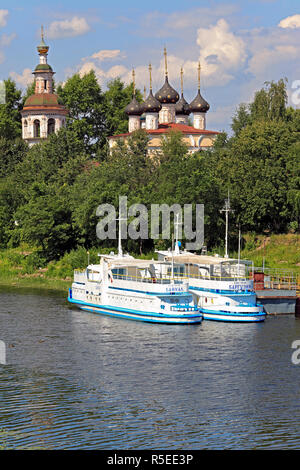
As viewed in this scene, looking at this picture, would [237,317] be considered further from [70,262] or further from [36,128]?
[36,128]

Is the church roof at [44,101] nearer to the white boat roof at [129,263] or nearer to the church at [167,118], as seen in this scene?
the church at [167,118]

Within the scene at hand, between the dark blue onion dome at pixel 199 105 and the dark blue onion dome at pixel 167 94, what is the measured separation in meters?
2.53

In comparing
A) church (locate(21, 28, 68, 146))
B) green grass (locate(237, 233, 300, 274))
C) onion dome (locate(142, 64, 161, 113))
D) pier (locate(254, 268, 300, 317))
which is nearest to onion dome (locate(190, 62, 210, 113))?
onion dome (locate(142, 64, 161, 113))

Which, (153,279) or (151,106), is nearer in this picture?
(153,279)

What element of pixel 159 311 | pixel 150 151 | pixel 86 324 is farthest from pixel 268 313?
pixel 150 151

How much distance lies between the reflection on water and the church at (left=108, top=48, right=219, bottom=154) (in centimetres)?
6004

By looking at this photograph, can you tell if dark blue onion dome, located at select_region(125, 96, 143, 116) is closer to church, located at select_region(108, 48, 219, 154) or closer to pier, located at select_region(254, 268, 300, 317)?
church, located at select_region(108, 48, 219, 154)

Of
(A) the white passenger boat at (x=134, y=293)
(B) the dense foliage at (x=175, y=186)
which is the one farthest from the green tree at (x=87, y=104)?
(A) the white passenger boat at (x=134, y=293)

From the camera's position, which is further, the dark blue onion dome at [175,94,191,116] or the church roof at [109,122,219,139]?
the dark blue onion dome at [175,94,191,116]

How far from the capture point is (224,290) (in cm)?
5719

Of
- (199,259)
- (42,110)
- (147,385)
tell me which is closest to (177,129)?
(42,110)

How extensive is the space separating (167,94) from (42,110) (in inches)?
838

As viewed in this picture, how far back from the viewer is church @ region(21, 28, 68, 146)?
128m
